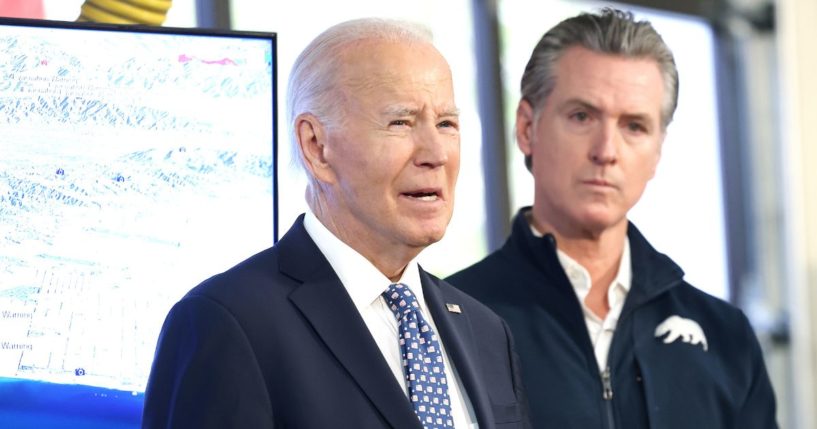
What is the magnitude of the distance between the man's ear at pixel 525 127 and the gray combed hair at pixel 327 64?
73 cm

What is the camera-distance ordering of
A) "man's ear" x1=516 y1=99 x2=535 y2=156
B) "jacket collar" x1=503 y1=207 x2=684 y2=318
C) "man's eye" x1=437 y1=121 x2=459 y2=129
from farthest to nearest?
"man's ear" x1=516 y1=99 x2=535 y2=156 < "jacket collar" x1=503 y1=207 x2=684 y2=318 < "man's eye" x1=437 y1=121 x2=459 y2=129

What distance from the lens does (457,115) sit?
81.7 inches

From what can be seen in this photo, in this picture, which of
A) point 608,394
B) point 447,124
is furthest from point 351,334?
point 608,394

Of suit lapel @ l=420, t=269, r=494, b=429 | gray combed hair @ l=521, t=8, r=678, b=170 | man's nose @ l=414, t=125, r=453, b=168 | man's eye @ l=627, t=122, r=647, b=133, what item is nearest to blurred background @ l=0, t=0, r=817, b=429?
gray combed hair @ l=521, t=8, r=678, b=170

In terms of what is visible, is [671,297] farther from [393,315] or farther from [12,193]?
[12,193]

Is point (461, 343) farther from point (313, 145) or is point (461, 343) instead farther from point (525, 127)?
point (525, 127)

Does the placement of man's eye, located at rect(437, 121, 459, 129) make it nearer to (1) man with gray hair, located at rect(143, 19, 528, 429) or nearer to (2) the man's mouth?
(1) man with gray hair, located at rect(143, 19, 528, 429)

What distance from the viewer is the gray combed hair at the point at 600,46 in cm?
273

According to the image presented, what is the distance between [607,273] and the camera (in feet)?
8.95

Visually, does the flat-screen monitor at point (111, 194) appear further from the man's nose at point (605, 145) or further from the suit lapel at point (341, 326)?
the man's nose at point (605, 145)

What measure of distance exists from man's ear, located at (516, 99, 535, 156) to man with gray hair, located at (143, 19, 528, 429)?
722 mm

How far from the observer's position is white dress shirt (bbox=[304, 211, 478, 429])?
1994 mm

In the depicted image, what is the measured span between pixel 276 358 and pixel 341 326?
0.13 metres

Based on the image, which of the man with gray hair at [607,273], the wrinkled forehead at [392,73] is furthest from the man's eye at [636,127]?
the wrinkled forehead at [392,73]
